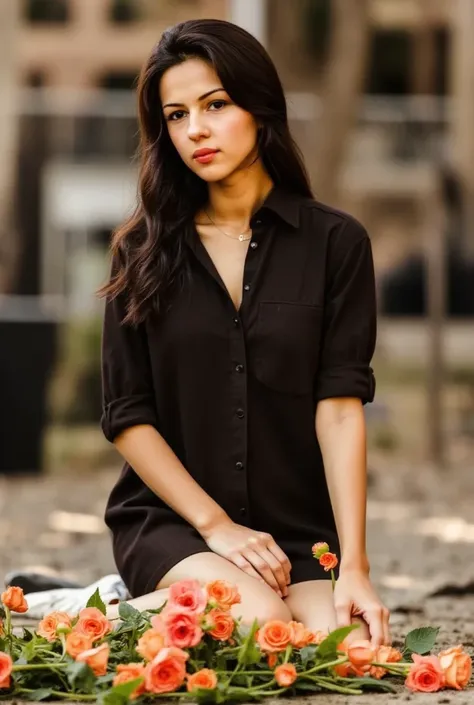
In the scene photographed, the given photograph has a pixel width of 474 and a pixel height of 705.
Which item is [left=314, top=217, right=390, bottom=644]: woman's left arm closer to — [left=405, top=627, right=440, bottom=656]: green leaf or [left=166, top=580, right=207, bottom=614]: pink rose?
[left=405, top=627, right=440, bottom=656]: green leaf

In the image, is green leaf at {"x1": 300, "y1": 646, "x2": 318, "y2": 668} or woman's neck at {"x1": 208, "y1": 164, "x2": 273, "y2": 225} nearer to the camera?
green leaf at {"x1": 300, "y1": 646, "x2": 318, "y2": 668}

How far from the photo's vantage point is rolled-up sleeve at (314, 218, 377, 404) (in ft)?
13.9

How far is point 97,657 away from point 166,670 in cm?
17

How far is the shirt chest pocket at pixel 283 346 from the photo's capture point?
4.22 meters

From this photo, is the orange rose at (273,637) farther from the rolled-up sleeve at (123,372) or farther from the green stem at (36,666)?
the rolled-up sleeve at (123,372)

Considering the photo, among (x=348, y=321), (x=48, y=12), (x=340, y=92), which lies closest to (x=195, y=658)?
(x=348, y=321)

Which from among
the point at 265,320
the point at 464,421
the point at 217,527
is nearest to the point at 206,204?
the point at 265,320

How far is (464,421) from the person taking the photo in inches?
618

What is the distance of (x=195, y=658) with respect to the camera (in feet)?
11.6

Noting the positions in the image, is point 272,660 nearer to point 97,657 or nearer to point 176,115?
point 97,657

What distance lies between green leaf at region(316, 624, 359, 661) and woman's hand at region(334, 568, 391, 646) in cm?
19

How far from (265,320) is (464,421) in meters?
11.7

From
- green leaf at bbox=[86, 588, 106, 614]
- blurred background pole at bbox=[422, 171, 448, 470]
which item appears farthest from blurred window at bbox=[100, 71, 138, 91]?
green leaf at bbox=[86, 588, 106, 614]

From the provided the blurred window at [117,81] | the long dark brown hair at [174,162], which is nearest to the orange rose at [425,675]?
the long dark brown hair at [174,162]
